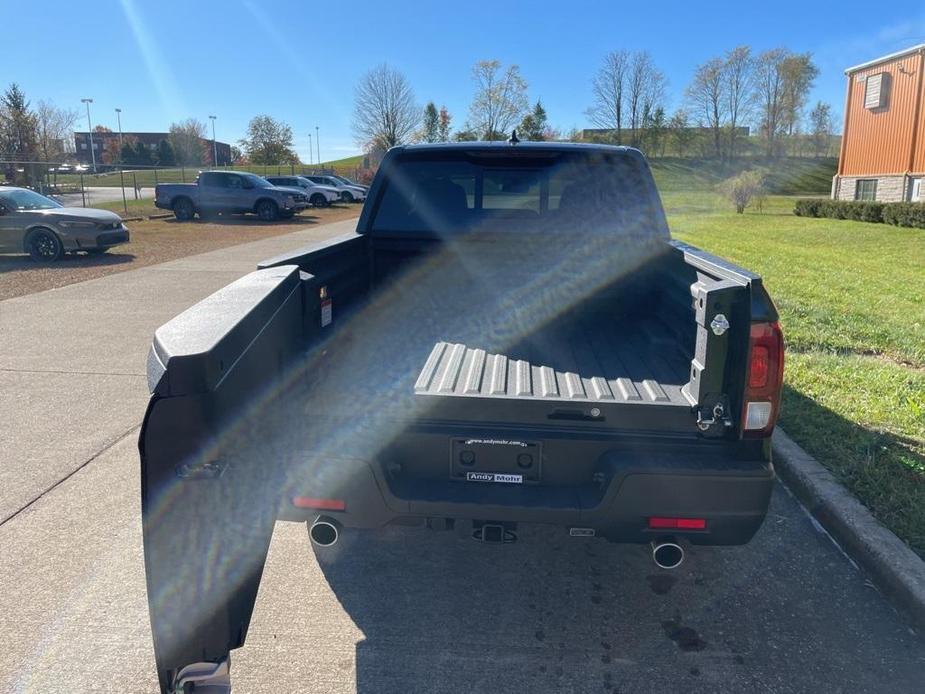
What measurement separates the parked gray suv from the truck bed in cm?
2563

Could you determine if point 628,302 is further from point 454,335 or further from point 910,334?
point 910,334

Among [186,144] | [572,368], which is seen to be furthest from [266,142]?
[572,368]

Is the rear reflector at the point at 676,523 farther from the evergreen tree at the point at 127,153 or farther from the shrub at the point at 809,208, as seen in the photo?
the evergreen tree at the point at 127,153

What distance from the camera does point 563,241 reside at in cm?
421

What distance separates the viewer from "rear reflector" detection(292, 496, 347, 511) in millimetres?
2645

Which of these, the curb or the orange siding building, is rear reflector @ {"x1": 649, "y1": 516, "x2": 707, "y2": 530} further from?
the orange siding building

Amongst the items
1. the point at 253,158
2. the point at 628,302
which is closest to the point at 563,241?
the point at 628,302

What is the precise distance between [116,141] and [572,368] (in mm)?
113752

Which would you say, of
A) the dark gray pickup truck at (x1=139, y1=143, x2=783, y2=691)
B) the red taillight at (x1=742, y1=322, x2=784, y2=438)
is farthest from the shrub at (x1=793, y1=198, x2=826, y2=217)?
the red taillight at (x1=742, y1=322, x2=784, y2=438)

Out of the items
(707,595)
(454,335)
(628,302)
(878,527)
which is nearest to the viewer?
(707,595)

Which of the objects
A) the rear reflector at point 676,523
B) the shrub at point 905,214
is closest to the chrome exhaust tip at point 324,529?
the rear reflector at point 676,523

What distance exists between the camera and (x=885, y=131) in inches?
1363

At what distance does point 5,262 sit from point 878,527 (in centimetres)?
1542

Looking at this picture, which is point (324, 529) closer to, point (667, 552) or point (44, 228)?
point (667, 552)
